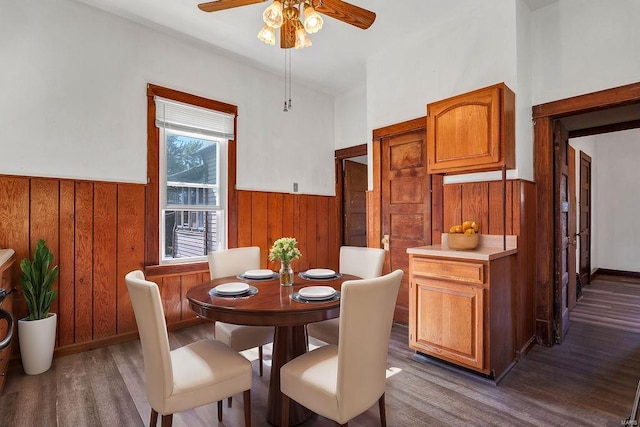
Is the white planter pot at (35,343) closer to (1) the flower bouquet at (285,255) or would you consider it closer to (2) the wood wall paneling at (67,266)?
(2) the wood wall paneling at (67,266)

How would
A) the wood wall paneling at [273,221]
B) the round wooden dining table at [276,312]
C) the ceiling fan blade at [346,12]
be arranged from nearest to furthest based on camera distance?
the round wooden dining table at [276,312]
the ceiling fan blade at [346,12]
the wood wall paneling at [273,221]

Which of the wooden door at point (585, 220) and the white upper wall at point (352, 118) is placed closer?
the white upper wall at point (352, 118)

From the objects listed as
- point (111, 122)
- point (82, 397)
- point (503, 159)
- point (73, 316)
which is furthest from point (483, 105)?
point (73, 316)

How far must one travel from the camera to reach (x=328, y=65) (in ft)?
12.8

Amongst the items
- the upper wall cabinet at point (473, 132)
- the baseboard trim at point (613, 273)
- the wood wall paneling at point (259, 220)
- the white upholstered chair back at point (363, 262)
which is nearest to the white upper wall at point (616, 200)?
the baseboard trim at point (613, 273)

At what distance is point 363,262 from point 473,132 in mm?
1337

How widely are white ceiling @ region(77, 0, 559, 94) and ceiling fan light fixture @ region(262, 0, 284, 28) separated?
1.04 meters

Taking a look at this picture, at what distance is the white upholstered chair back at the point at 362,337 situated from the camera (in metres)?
1.34

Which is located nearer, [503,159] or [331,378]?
[331,378]

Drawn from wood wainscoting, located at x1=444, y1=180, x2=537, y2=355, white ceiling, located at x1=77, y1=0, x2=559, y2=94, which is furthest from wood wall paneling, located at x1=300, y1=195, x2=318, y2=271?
wood wainscoting, located at x1=444, y1=180, x2=537, y2=355

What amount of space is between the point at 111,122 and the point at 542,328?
4.36 metres

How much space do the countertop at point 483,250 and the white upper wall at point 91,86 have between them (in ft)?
7.44

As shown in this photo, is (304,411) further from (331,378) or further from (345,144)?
(345,144)

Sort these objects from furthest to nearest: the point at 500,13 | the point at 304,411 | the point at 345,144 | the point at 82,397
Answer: the point at 345,144
the point at 500,13
the point at 82,397
the point at 304,411
